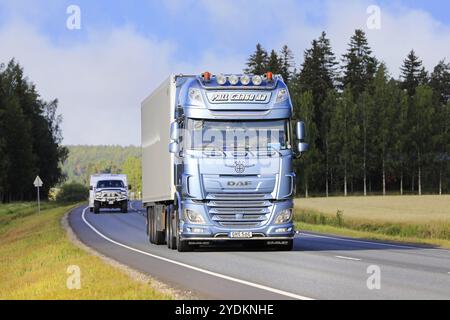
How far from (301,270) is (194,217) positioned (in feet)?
15.1

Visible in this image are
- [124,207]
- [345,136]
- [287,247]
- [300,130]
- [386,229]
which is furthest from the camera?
[345,136]

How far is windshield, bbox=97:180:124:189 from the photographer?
181ft

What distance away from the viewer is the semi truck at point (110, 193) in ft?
181

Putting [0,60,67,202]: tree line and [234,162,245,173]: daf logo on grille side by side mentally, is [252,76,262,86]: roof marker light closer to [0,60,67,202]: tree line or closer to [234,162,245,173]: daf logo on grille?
[234,162,245,173]: daf logo on grille

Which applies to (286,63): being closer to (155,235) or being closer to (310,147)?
(310,147)

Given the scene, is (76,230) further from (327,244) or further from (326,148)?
(326,148)

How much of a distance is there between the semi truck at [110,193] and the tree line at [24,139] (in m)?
41.3

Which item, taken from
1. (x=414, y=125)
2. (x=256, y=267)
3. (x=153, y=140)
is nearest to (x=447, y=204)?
(x=414, y=125)

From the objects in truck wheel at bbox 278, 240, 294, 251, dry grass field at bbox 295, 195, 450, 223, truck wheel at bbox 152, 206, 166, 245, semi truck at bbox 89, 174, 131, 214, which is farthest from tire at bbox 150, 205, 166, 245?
semi truck at bbox 89, 174, 131, 214

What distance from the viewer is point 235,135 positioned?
20.4 metres

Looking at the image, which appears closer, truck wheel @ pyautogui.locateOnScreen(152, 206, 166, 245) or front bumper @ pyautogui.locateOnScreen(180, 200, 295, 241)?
front bumper @ pyautogui.locateOnScreen(180, 200, 295, 241)

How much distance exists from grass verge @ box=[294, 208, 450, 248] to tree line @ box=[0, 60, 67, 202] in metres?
59.6

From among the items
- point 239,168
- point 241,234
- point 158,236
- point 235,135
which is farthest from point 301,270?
point 158,236
